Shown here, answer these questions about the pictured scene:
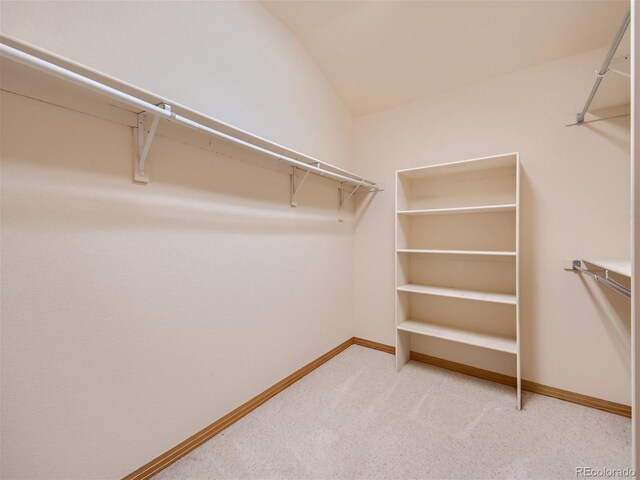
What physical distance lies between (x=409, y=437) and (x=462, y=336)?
895 millimetres

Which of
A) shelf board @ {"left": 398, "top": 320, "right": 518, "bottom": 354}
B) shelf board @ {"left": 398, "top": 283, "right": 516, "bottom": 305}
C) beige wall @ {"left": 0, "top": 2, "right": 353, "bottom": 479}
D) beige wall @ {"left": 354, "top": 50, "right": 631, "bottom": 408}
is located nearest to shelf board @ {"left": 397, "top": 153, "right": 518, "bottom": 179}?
beige wall @ {"left": 354, "top": 50, "right": 631, "bottom": 408}

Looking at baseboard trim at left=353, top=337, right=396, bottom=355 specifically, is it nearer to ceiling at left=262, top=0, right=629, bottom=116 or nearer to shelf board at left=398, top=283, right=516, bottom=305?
shelf board at left=398, top=283, right=516, bottom=305

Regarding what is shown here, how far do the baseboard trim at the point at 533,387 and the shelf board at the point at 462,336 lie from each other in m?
0.32

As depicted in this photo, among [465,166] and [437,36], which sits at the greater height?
[437,36]

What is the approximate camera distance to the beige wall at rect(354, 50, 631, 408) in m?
1.78

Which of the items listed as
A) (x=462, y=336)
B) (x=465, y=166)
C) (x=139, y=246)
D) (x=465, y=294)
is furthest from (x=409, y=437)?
(x=465, y=166)

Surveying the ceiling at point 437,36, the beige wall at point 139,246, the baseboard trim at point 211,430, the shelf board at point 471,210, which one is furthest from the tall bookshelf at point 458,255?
the beige wall at point 139,246

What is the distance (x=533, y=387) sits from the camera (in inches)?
79.0

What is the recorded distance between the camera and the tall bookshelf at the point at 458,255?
2.11 metres

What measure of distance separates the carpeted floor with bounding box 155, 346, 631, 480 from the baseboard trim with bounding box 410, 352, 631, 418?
0.18 feet

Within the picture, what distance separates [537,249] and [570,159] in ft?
2.15

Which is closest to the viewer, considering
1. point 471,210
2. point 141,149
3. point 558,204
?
point 141,149

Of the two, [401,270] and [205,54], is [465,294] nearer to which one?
[401,270]

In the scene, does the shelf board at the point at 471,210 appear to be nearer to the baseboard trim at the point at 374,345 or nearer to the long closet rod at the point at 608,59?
the long closet rod at the point at 608,59
